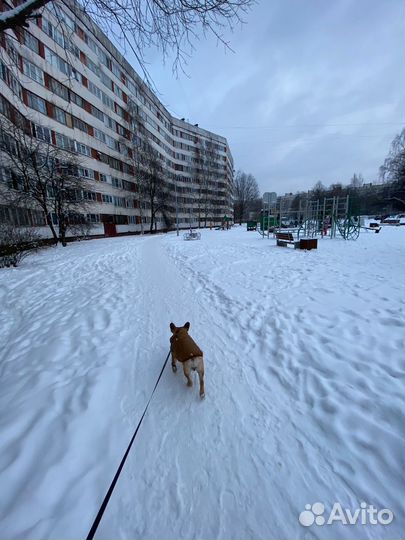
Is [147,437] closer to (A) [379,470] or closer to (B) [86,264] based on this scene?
(A) [379,470]

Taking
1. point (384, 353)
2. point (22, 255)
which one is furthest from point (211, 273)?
point (22, 255)

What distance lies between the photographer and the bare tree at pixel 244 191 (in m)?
83.5

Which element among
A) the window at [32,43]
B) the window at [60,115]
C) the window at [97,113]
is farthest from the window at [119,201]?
the window at [32,43]

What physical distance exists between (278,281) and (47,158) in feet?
71.6

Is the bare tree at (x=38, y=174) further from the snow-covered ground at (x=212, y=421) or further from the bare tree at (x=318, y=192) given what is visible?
the bare tree at (x=318, y=192)

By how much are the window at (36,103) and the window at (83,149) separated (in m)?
4.89

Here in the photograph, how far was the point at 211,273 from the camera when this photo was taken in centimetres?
848

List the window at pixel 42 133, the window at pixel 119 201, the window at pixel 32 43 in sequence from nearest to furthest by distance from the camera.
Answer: the window at pixel 32 43
the window at pixel 42 133
the window at pixel 119 201

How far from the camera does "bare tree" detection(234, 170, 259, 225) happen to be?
83.5 m

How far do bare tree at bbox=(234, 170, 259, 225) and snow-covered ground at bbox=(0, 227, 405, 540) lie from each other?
81811mm

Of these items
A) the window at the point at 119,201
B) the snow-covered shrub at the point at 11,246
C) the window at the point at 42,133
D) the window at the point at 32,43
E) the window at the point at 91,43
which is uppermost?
the window at the point at 91,43

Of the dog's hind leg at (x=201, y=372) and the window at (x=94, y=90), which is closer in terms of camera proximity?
the dog's hind leg at (x=201, y=372)

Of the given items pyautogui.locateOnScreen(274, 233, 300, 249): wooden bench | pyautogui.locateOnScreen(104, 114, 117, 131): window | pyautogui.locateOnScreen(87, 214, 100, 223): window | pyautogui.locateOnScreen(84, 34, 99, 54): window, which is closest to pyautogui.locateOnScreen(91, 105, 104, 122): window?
pyautogui.locateOnScreen(104, 114, 117, 131): window

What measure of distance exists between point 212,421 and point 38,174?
2296 centimetres
